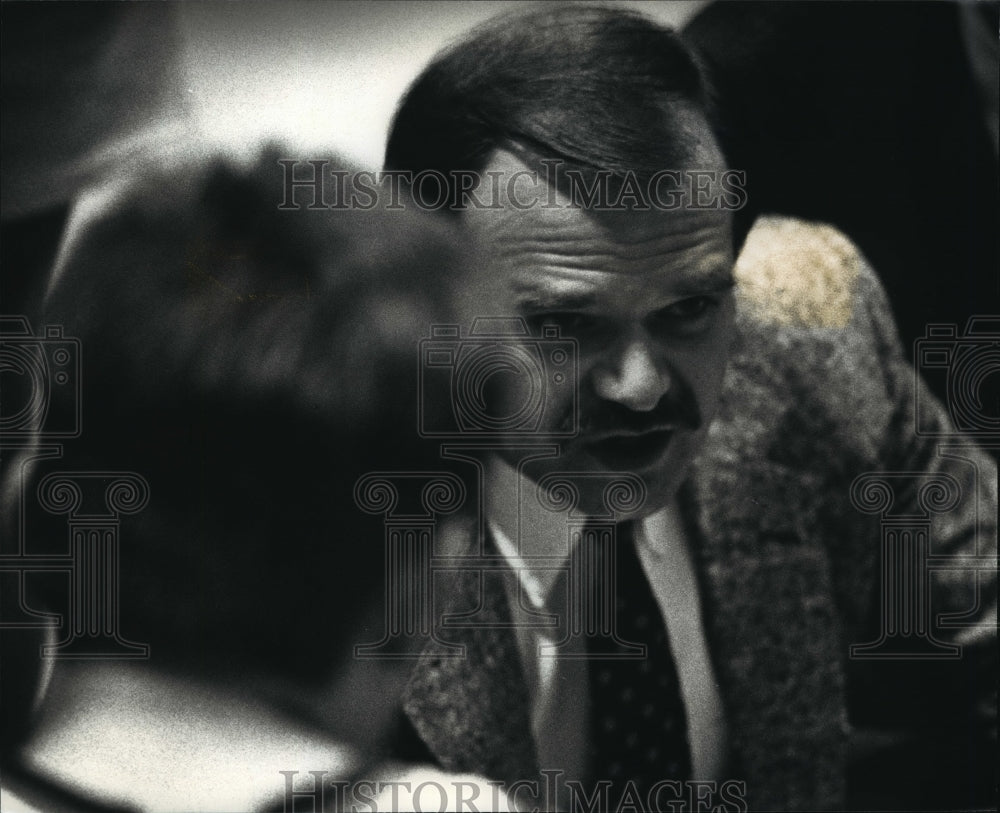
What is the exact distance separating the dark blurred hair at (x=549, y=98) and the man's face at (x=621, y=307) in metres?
0.08

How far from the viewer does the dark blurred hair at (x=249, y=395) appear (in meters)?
2.63

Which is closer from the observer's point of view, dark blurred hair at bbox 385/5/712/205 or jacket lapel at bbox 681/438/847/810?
dark blurred hair at bbox 385/5/712/205

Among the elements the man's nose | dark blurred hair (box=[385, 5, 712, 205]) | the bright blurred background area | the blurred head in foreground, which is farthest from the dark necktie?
the bright blurred background area

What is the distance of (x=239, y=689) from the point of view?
266 centimetres

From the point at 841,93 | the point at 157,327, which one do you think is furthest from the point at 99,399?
the point at 841,93

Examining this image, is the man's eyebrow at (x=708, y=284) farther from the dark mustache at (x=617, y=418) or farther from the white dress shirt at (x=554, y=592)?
the white dress shirt at (x=554, y=592)

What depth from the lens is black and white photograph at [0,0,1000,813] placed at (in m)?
2.63

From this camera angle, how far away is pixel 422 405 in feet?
8.73

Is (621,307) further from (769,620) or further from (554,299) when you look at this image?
(769,620)

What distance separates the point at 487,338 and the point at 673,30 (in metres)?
0.80

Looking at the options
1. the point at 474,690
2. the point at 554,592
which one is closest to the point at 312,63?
the point at 554,592

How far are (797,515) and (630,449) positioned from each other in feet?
1.38

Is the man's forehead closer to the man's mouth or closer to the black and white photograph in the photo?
the black and white photograph

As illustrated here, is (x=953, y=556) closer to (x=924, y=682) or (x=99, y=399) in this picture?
(x=924, y=682)
